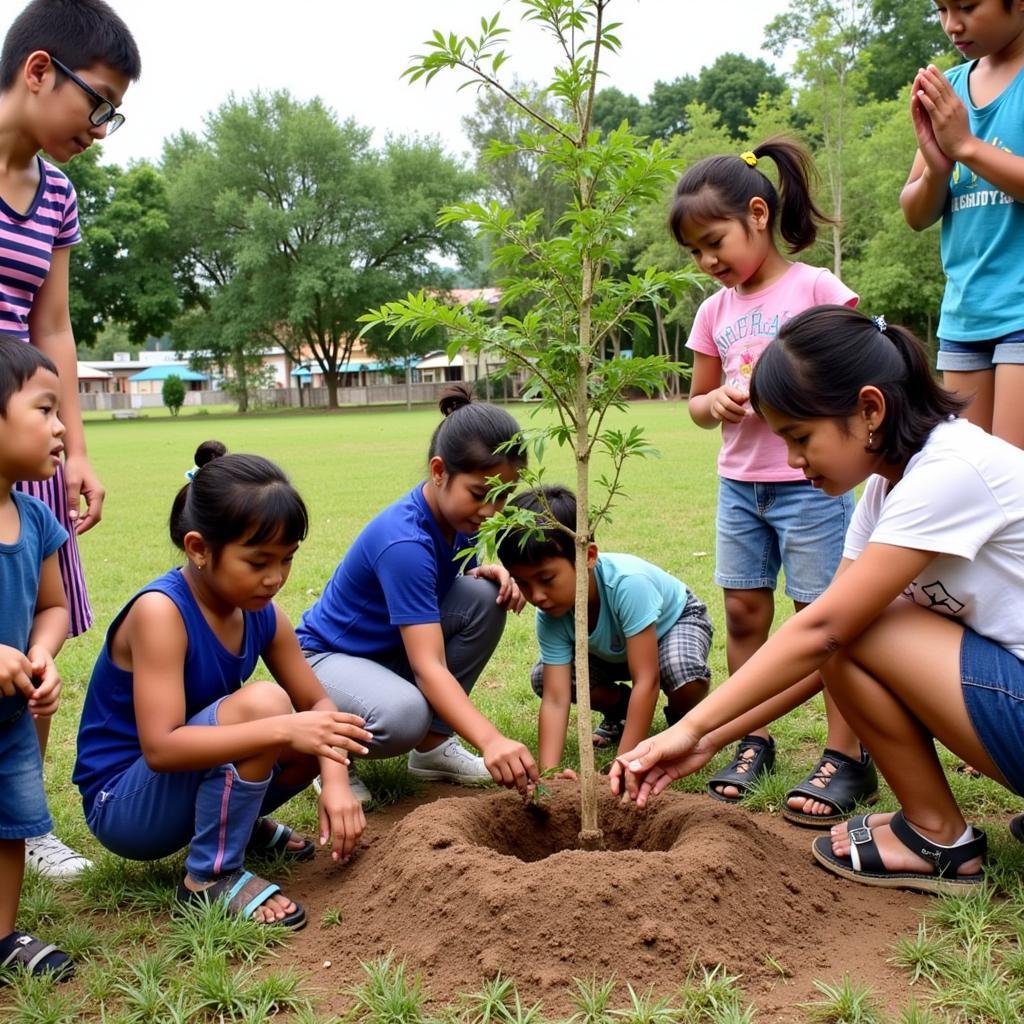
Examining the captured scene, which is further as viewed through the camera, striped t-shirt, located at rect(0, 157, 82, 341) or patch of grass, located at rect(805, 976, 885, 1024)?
striped t-shirt, located at rect(0, 157, 82, 341)

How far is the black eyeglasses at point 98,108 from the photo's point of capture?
3.16 metres

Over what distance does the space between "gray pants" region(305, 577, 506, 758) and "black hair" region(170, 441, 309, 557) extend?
914mm

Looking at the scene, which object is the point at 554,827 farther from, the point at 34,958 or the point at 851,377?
the point at 851,377

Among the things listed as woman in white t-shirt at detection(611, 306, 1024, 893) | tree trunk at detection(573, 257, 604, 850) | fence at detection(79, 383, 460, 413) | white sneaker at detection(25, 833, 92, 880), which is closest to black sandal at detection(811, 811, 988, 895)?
woman in white t-shirt at detection(611, 306, 1024, 893)

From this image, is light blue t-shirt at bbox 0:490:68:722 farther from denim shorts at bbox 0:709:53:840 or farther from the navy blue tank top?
the navy blue tank top

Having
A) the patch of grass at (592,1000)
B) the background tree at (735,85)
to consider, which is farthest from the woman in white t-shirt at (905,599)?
the background tree at (735,85)

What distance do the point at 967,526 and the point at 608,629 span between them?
66.0 inches

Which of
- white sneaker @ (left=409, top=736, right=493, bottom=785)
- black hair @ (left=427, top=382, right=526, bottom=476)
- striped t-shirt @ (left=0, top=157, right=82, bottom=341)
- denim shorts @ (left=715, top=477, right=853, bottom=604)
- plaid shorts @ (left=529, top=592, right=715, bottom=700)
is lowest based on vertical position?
white sneaker @ (left=409, top=736, right=493, bottom=785)

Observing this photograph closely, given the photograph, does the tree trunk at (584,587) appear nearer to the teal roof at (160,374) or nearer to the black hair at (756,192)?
the black hair at (756,192)

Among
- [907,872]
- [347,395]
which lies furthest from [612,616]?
[347,395]

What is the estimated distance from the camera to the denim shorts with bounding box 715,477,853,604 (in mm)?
3891

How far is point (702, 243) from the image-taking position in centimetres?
389

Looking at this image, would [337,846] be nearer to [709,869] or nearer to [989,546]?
[709,869]

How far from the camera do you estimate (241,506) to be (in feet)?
9.66
